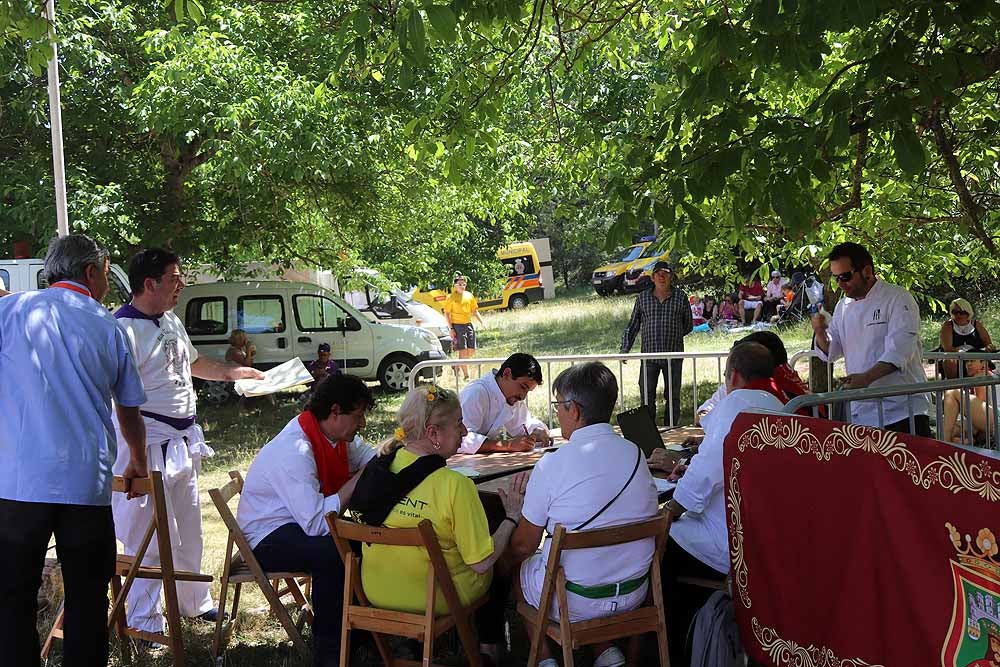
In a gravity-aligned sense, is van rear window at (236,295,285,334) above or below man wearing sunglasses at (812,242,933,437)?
above

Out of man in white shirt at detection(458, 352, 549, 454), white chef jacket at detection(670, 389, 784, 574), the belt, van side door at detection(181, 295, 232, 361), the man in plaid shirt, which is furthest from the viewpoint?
van side door at detection(181, 295, 232, 361)

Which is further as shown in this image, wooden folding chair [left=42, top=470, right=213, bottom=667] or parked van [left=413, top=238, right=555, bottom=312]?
parked van [left=413, top=238, right=555, bottom=312]

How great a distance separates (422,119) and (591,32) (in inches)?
62.7

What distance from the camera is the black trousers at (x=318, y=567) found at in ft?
13.4

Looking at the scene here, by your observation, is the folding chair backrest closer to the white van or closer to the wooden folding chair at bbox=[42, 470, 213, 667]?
→ the wooden folding chair at bbox=[42, 470, 213, 667]

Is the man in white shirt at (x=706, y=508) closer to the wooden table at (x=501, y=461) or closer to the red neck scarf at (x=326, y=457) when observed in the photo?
the wooden table at (x=501, y=461)

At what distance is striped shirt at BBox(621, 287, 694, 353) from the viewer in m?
10.6

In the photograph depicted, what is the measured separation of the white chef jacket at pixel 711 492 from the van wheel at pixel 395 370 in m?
11.2

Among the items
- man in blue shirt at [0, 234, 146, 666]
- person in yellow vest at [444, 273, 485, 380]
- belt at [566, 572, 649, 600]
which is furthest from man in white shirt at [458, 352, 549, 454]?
person in yellow vest at [444, 273, 485, 380]

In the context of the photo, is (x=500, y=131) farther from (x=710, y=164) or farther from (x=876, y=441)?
(x=876, y=441)

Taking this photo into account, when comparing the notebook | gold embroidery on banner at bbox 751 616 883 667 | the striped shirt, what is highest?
the striped shirt

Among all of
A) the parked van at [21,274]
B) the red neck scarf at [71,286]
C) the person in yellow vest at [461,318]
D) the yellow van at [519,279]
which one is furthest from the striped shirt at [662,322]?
the yellow van at [519,279]

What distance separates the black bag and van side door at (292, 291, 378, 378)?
36.1ft

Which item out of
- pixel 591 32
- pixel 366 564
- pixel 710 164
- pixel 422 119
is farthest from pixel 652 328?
pixel 366 564
